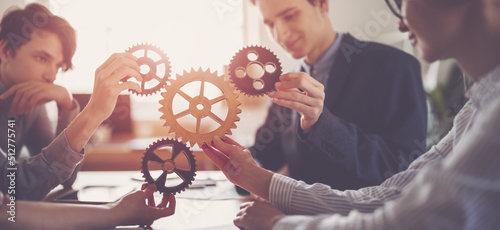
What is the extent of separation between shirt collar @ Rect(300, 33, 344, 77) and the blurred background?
0.23 feet

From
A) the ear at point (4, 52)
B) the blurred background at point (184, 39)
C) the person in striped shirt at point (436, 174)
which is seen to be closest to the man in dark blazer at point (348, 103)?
the blurred background at point (184, 39)

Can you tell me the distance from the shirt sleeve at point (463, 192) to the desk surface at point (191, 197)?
0.48 m

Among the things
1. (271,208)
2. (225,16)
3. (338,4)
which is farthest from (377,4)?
(271,208)

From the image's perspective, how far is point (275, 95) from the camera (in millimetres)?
901

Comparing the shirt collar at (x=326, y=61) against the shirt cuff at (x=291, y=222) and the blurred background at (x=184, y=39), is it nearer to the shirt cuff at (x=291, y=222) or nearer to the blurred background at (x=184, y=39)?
the blurred background at (x=184, y=39)

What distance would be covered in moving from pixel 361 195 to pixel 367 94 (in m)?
0.50

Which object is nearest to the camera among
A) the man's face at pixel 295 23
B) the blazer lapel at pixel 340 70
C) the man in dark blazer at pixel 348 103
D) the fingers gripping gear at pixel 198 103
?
the fingers gripping gear at pixel 198 103

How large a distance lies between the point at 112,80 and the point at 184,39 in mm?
492

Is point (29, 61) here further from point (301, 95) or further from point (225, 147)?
point (301, 95)

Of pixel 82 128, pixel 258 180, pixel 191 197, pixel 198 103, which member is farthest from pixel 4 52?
pixel 258 180

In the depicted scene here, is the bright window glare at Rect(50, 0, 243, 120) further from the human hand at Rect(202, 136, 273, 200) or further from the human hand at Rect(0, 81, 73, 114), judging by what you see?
the human hand at Rect(202, 136, 273, 200)

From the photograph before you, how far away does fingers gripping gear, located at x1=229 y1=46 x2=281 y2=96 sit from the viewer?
2.89 feet

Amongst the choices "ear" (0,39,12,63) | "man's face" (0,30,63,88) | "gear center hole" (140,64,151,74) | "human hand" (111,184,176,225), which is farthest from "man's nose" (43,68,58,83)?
"human hand" (111,184,176,225)

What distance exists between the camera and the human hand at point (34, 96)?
968 millimetres
